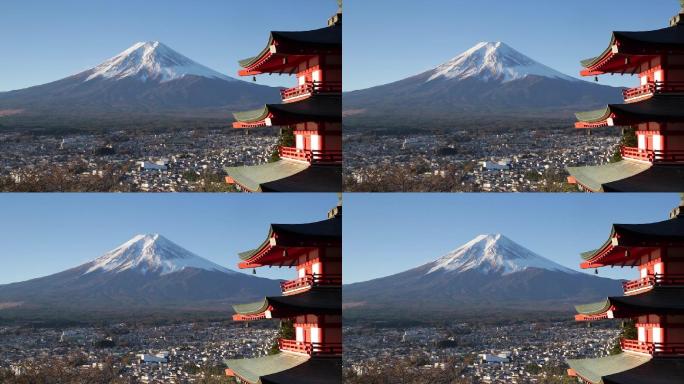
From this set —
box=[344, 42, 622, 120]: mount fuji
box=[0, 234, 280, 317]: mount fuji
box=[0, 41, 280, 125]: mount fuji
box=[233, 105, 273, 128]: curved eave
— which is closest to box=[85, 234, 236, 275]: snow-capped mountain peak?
box=[0, 234, 280, 317]: mount fuji

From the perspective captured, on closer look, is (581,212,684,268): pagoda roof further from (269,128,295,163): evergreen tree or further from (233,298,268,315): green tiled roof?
(269,128,295,163): evergreen tree

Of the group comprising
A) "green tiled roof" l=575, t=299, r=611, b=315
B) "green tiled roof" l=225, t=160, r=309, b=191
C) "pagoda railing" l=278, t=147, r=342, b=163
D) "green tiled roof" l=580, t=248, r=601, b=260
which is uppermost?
"pagoda railing" l=278, t=147, r=342, b=163

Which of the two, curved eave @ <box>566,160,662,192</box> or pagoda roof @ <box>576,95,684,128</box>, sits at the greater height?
pagoda roof @ <box>576,95,684,128</box>

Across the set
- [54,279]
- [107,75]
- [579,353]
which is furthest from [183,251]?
[579,353]

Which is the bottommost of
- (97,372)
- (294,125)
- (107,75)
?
(97,372)

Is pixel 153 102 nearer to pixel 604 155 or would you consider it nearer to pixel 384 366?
pixel 384 366

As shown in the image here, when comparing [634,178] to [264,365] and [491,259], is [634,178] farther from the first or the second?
Answer: [491,259]

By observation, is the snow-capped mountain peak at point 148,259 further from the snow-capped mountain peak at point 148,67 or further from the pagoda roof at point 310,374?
the pagoda roof at point 310,374

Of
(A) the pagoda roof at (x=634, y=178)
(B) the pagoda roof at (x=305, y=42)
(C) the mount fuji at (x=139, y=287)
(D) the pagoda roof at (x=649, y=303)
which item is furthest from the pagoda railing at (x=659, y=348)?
Answer: (C) the mount fuji at (x=139, y=287)
